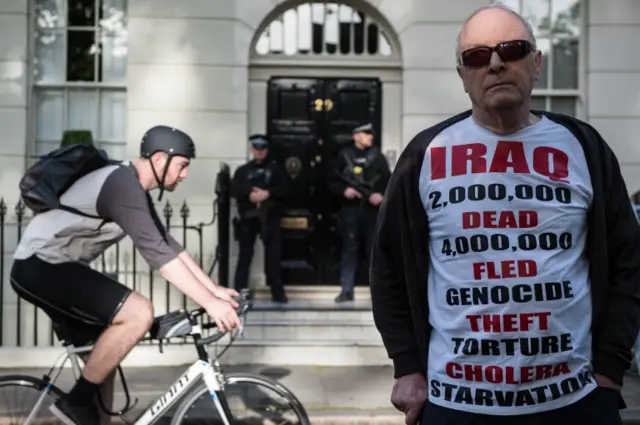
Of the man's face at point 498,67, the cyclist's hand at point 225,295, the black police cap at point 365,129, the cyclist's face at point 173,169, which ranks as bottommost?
the cyclist's hand at point 225,295

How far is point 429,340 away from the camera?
2.59 meters

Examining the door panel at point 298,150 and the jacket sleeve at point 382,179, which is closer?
the jacket sleeve at point 382,179

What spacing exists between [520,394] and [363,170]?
741cm

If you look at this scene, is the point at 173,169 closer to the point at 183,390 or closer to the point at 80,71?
the point at 183,390

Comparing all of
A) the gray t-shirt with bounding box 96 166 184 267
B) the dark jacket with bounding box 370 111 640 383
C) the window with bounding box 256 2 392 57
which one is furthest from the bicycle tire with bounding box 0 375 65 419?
the window with bounding box 256 2 392 57

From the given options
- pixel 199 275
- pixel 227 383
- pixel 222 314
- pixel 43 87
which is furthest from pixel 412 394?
pixel 43 87

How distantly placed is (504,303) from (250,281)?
808 cm

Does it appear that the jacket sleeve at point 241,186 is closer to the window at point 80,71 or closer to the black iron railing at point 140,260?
the black iron railing at point 140,260

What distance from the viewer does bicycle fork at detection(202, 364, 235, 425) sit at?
482 cm

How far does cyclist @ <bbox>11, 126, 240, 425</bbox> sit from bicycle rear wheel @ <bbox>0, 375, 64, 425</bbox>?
11 cm

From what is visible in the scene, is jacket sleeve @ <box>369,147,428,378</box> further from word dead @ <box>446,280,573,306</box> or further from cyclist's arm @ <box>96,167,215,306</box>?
cyclist's arm @ <box>96,167,215,306</box>

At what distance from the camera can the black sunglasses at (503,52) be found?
247 centimetres

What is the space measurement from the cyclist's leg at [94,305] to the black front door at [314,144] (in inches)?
240

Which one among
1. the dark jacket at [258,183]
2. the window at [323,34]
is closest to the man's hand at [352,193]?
the dark jacket at [258,183]
